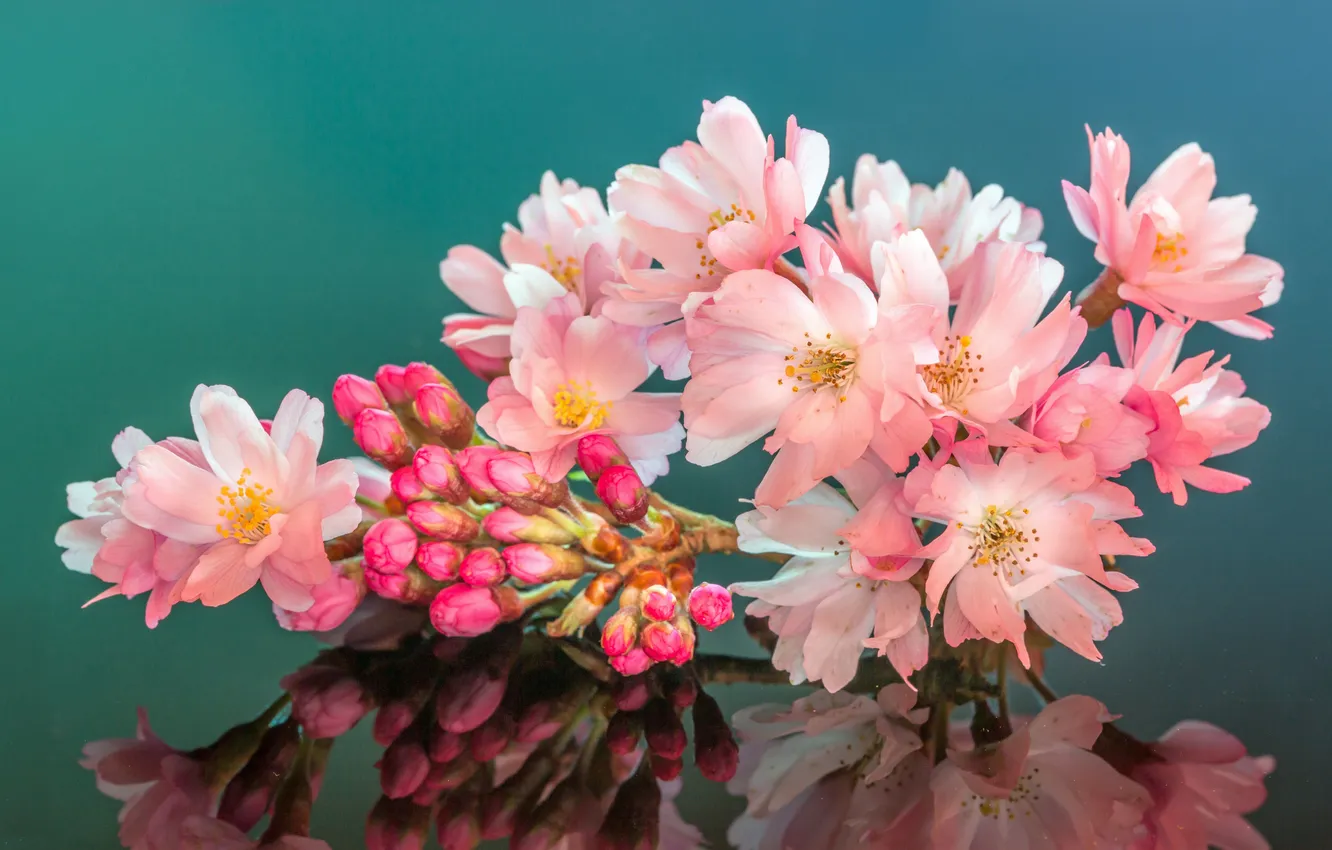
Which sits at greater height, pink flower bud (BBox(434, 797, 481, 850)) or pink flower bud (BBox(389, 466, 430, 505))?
pink flower bud (BBox(389, 466, 430, 505))

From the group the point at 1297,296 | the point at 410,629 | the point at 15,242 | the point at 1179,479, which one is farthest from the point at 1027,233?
the point at 15,242

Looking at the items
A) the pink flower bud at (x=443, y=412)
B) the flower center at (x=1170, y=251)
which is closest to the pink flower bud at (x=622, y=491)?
the pink flower bud at (x=443, y=412)

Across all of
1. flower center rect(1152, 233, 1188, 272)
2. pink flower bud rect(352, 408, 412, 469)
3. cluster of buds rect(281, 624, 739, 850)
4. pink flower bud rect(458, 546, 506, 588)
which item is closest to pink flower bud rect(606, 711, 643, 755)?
cluster of buds rect(281, 624, 739, 850)

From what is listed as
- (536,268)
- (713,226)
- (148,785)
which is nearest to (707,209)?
(713,226)

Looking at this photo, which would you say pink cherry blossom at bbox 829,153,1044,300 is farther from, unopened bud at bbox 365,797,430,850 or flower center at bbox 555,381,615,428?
unopened bud at bbox 365,797,430,850

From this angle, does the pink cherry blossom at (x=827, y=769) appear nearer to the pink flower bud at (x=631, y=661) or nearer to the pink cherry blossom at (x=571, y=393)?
the pink flower bud at (x=631, y=661)

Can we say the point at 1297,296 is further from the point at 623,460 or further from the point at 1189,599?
the point at 623,460
